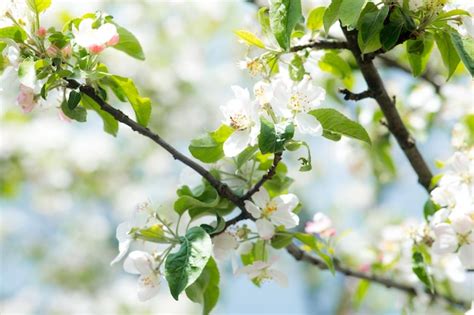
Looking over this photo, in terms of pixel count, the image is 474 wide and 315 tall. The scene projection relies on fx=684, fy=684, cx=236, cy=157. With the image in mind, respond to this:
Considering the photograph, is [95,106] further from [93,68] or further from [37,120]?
[37,120]

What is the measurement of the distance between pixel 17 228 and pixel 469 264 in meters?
4.40

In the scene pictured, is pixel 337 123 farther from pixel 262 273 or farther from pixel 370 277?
pixel 370 277

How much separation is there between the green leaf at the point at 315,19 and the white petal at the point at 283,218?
0.29 meters

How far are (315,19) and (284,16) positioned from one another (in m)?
0.20

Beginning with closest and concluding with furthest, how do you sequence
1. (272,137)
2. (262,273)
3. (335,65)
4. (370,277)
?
1. (272,137)
2. (262,273)
3. (335,65)
4. (370,277)

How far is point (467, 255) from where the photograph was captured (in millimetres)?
934

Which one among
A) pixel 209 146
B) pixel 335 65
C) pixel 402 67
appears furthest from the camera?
pixel 402 67

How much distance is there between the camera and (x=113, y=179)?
4387mm

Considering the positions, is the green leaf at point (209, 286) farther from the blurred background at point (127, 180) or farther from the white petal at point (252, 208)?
the blurred background at point (127, 180)

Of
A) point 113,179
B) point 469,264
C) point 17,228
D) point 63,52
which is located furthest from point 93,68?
point 17,228

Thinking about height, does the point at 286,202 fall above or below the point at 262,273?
above

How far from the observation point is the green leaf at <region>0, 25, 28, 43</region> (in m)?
0.82

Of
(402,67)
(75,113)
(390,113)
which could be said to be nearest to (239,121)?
(75,113)

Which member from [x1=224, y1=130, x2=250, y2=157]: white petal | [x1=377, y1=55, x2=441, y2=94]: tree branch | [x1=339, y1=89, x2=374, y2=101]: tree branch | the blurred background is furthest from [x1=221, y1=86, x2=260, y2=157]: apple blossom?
the blurred background
